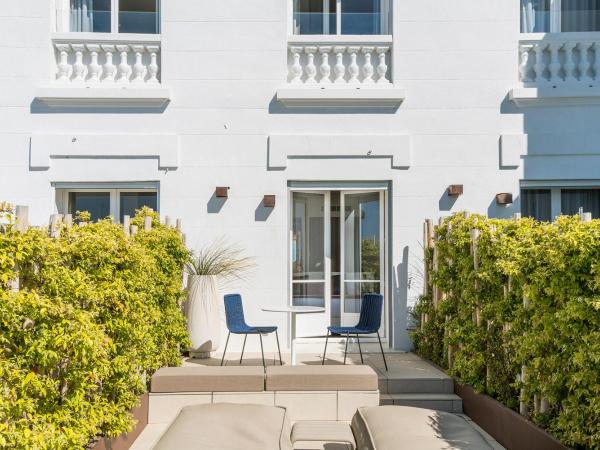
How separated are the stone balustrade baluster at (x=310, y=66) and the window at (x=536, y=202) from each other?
331 centimetres

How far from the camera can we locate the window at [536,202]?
8203 mm

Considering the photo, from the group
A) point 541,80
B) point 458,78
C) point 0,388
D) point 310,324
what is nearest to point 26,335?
point 0,388

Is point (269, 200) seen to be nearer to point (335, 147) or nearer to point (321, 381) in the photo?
point (335, 147)

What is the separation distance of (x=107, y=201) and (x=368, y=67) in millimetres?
4036

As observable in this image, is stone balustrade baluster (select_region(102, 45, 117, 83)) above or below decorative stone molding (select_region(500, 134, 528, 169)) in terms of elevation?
above

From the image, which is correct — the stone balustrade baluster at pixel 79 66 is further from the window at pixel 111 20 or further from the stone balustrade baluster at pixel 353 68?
the stone balustrade baluster at pixel 353 68

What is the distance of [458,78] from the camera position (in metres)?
8.07

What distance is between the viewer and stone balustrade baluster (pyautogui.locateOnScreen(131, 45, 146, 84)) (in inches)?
315

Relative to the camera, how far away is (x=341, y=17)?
27.4ft

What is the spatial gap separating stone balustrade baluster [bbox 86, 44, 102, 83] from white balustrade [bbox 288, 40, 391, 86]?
259cm

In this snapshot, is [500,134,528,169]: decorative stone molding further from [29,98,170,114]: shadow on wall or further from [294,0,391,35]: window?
[29,98,170,114]: shadow on wall

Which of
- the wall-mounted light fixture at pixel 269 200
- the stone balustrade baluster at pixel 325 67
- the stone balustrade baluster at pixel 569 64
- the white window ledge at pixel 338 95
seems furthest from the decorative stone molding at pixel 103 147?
the stone balustrade baluster at pixel 569 64

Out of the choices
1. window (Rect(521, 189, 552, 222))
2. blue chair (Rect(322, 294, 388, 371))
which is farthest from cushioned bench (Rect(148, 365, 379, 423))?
window (Rect(521, 189, 552, 222))

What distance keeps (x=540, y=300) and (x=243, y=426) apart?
86.6 inches
